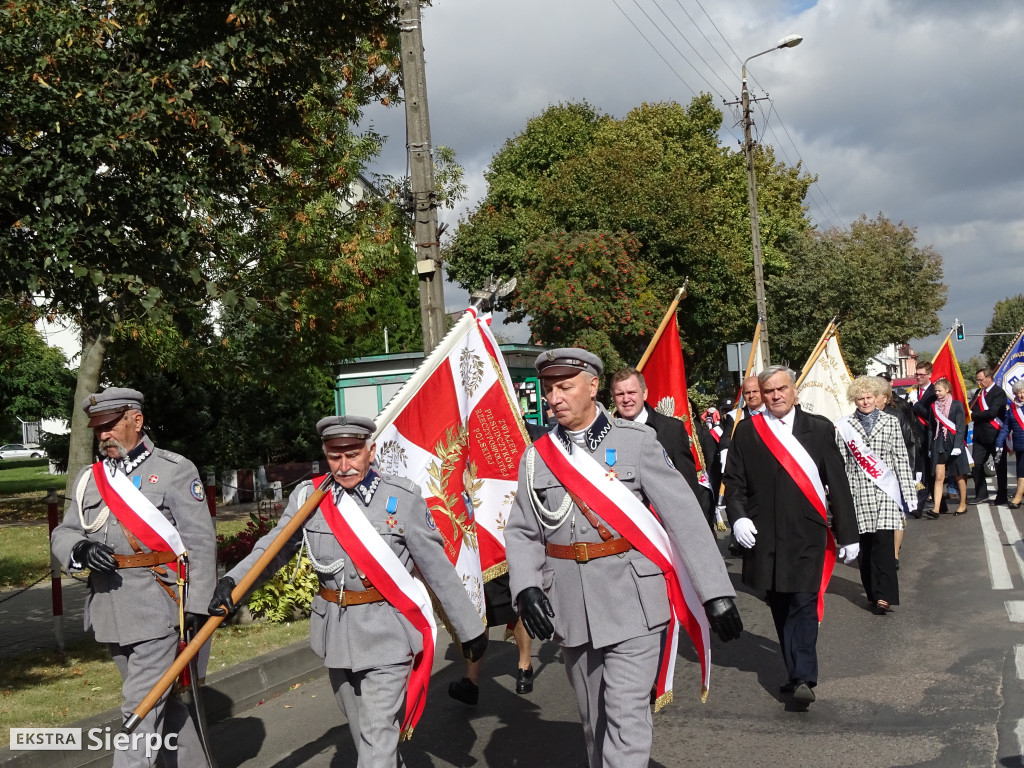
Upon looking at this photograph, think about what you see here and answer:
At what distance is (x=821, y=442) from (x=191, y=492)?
3811 millimetres

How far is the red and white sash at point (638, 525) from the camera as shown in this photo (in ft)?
14.4

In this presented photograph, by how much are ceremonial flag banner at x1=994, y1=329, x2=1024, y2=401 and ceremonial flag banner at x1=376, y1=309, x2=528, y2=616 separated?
498 inches

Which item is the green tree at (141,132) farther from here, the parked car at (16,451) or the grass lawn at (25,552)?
the parked car at (16,451)

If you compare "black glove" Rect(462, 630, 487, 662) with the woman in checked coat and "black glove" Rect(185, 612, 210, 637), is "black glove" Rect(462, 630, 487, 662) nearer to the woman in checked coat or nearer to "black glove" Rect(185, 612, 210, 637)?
"black glove" Rect(185, 612, 210, 637)

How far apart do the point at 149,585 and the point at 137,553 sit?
0.16m

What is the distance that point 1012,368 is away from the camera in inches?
686

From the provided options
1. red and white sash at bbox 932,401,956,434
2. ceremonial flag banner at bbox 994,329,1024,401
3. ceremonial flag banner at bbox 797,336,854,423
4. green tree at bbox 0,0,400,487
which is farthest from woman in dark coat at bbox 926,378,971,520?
green tree at bbox 0,0,400,487

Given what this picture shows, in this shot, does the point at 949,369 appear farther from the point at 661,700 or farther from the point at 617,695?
the point at 617,695

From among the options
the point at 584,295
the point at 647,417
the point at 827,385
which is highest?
the point at 584,295

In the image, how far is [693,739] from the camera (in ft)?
19.3

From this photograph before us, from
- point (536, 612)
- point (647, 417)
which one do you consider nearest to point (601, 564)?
point (536, 612)

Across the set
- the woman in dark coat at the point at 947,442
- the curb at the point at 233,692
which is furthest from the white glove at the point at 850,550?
the woman in dark coat at the point at 947,442

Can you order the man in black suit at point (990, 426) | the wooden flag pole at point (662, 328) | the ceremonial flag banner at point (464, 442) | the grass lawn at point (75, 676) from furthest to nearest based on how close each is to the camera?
the man in black suit at point (990, 426) < the wooden flag pole at point (662, 328) < the grass lawn at point (75, 676) < the ceremonial flag banner at point (464, 442)

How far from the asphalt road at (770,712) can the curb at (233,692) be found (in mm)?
123
